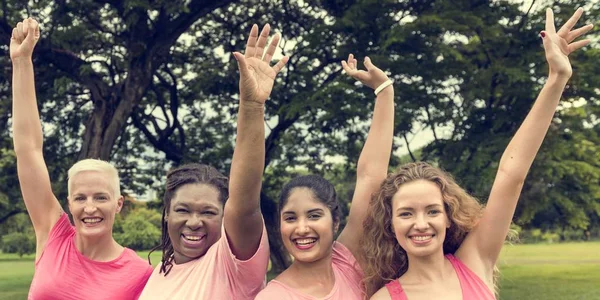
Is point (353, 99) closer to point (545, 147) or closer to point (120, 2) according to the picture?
point (545, 147)

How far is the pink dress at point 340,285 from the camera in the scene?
2.70 metres

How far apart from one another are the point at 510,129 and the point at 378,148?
949 cm

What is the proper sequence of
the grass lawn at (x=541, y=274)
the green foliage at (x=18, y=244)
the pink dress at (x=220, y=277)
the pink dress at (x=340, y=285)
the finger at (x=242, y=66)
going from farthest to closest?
the green foliage at (x=18, y=244) < the grass lawn at (x=541, y=274) < the pink dress at (x=340, y=285) < the pink dress at (x=220, y=277) < the finger at (x=242, y=66)

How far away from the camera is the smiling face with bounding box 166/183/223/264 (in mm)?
2793

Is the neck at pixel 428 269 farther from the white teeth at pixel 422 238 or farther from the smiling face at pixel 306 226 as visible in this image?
the smiling face at pixel 306 226

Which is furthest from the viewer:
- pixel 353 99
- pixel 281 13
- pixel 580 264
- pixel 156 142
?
pixel 580 264

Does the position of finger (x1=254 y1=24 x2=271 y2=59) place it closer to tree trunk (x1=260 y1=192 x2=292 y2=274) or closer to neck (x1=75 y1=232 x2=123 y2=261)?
neck (x1=75 y1=232 x2=123 y2=261)

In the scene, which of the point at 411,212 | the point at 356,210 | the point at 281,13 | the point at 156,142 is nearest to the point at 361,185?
the point at 356,210

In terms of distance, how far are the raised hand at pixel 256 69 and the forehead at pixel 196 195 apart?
54 cm

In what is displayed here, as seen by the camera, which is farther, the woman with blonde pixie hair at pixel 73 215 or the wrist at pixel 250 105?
the woman with blonde pixie hair at pixel 73 215

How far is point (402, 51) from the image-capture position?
11.8m

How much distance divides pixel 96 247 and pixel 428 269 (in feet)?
5.24

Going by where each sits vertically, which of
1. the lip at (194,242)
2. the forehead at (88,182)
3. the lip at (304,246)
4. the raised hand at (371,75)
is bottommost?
the lip at (304,246)

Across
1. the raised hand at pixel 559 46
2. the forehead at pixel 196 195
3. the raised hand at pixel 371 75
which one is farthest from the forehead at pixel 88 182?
the raised hand at pixel 559 46
